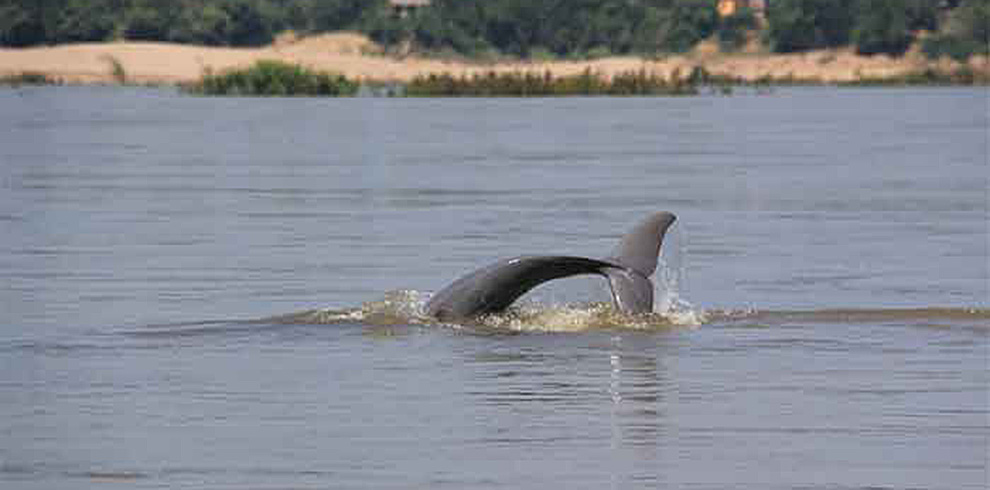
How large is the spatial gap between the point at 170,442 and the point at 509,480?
2.35 meters

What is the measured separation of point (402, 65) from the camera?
546ft

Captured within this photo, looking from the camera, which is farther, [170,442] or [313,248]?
[313,248]

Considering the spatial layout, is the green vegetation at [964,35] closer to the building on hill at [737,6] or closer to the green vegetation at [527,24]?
the green vegetation at [527,24]

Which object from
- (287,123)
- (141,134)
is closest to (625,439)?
(141,134)

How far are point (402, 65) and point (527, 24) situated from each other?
12.9 m

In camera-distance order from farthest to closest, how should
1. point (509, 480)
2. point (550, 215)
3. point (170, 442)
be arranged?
point (550, 215)
point (170, 442)
point (509, 480)

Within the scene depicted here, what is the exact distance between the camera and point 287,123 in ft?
274

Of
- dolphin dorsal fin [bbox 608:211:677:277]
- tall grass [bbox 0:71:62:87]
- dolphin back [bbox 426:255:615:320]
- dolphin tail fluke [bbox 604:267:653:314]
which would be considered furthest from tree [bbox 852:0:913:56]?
dolphin tail fluke [bbox 604:267:653:314]

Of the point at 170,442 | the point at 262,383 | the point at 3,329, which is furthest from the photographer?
the point at 3,329

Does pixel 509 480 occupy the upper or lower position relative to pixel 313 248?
upper

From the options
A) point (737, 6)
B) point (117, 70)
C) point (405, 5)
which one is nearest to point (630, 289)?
point (117, 70)

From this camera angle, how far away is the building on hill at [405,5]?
18600 centimetres

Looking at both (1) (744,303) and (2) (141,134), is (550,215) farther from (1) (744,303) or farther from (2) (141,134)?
(2) (141,134)

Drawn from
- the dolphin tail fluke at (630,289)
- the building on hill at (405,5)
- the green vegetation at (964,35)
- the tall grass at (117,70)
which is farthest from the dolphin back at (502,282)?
the building on hill at (405,5)
